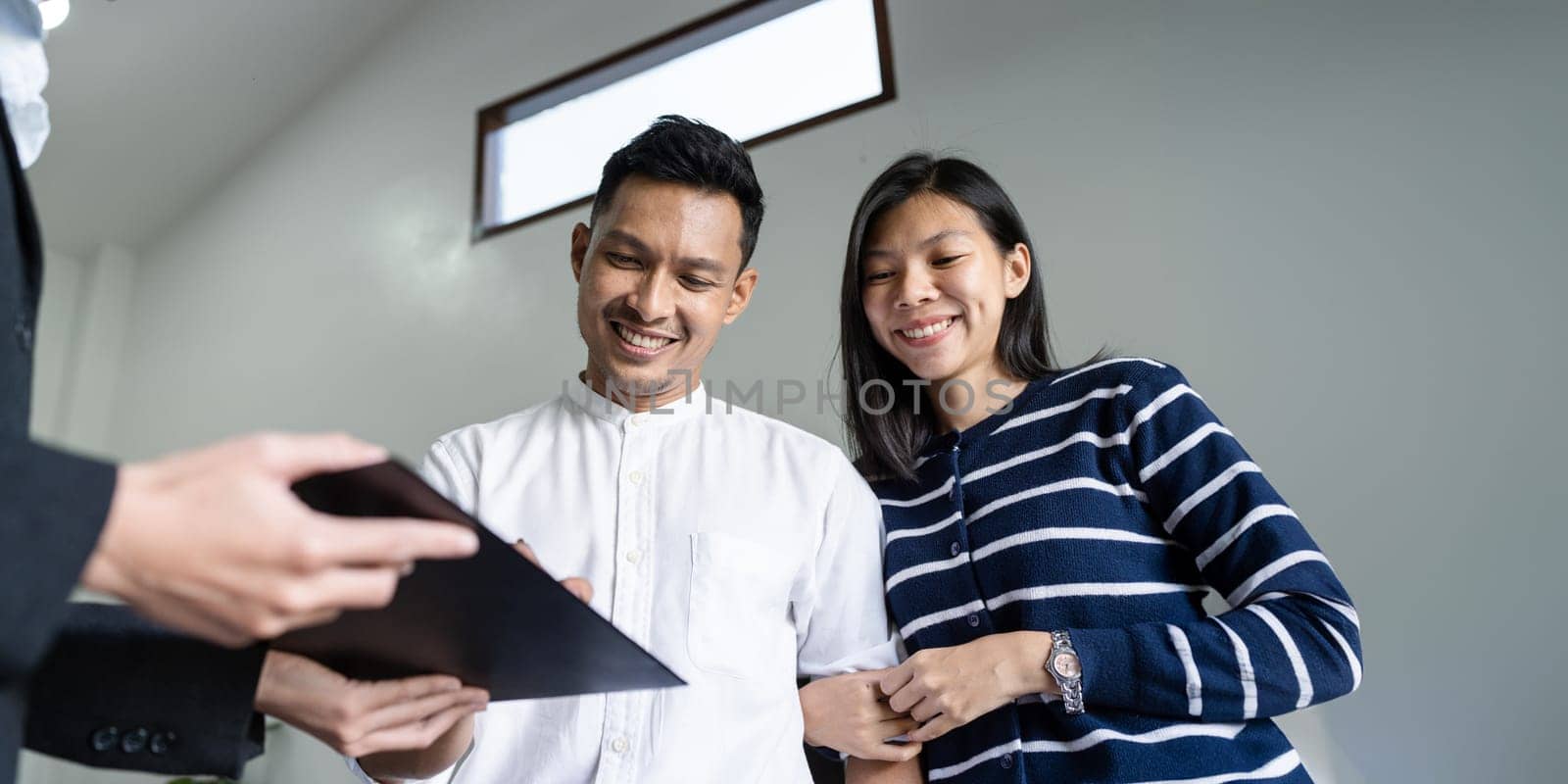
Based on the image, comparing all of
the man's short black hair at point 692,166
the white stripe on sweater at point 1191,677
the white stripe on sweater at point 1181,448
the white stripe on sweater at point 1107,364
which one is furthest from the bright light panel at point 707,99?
the white stripe on sweater at point 1191,677

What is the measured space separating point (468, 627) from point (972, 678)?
0.68m

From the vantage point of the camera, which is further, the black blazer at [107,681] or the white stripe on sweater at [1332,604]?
the white stripe on sweater at [1332,604]

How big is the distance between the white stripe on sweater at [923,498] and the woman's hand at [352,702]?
0.79m

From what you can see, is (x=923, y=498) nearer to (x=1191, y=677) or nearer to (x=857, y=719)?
(x=857, y=719)

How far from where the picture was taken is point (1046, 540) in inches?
48.4

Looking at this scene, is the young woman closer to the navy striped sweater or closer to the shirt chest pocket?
the navy striped sweater

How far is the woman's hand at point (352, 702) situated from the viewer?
0.69m

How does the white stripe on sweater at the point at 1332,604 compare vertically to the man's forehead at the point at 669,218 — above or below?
below

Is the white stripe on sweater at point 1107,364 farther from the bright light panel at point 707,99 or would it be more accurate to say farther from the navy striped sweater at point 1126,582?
the bright light panel at point 707,99

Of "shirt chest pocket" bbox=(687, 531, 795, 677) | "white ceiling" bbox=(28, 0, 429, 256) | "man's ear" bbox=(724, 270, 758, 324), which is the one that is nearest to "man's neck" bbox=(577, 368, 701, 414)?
"man's ear" bbox=(724, 270, 758, 324)

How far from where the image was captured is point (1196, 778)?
1.10 metres

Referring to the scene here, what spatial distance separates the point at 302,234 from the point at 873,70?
2.38 metres

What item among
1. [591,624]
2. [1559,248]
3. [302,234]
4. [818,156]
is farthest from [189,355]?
[1559,248]

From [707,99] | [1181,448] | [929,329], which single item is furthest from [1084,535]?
[707,99]
